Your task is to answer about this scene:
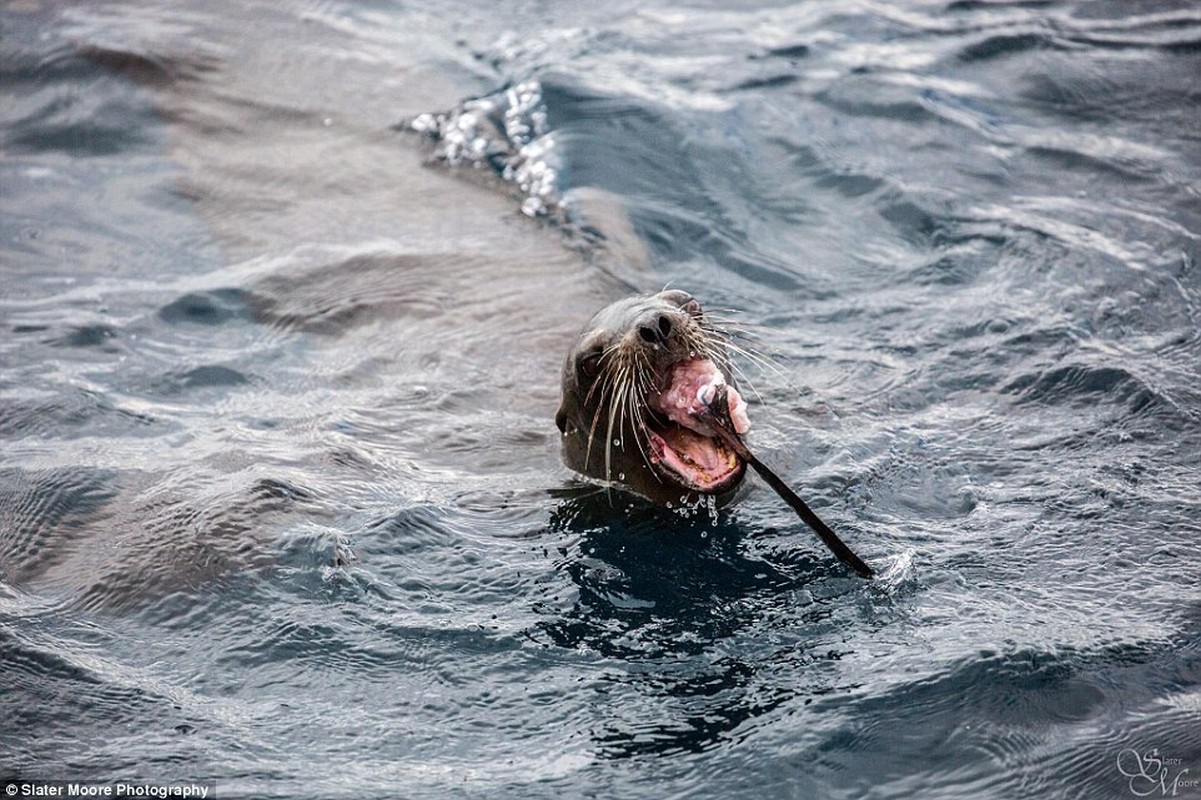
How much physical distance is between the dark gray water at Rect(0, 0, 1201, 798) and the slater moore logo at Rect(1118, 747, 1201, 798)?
0.01 metres

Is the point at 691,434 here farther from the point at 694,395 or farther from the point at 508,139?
the point at 508,139

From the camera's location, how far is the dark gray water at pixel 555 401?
4.34m

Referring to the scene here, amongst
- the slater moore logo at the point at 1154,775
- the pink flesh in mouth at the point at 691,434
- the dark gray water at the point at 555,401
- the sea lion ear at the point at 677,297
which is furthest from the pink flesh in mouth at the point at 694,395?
the slater moore logo at the point at 1154,775

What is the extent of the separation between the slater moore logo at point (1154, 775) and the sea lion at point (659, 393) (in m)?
1.52

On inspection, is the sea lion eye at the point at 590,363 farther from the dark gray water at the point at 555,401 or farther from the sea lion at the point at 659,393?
the dark gray water at the point at 555,401

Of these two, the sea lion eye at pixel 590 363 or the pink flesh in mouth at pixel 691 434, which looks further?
the sea lion eye at pixel 590 363

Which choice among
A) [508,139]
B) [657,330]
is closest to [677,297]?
[657,330]

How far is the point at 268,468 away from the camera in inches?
231

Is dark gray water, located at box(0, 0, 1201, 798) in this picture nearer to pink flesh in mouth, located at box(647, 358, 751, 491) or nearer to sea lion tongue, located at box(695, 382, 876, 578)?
sea lion tongue, located at box(695, 382, 876, 578)

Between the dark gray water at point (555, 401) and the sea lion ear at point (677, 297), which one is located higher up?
the sea lion ear at point (677, 297)

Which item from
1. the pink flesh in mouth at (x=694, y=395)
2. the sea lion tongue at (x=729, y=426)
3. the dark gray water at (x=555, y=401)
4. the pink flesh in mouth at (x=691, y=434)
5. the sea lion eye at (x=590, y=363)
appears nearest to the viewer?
the dark gray water at (x=555, y=401)

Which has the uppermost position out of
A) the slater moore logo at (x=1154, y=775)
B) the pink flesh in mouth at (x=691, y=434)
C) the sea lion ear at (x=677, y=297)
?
the sea lion ear at (x=677, y=297)

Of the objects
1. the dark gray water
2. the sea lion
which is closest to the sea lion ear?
the sea lion

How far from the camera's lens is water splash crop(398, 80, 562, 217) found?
337 inches
